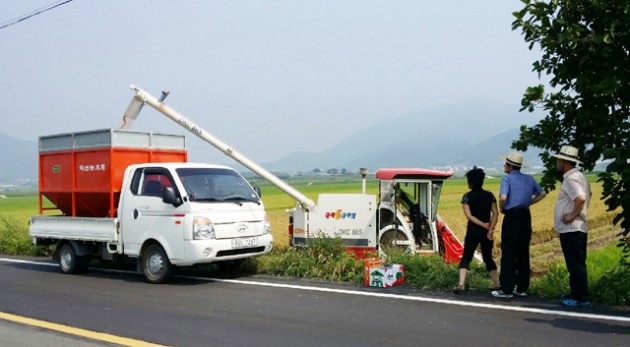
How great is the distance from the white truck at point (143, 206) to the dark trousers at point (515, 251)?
4.27 m

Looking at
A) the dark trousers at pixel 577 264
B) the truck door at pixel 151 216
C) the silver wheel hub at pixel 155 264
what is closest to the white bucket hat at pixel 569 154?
the dark trousers at pixel 577 264

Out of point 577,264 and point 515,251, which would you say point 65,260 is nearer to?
point 515,251

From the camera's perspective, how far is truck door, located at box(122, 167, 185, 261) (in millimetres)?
10086

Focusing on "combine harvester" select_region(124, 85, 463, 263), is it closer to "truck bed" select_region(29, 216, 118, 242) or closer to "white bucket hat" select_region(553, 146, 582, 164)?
"truck bed" select_region(29, 216, 118, 242)

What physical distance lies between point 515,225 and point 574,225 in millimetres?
823

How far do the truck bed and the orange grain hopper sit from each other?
0.31 meters

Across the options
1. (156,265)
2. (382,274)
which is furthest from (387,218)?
(156,265)

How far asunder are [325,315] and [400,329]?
1.12 meters

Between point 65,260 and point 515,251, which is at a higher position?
point 515,251

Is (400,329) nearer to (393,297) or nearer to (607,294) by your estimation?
(393,297)

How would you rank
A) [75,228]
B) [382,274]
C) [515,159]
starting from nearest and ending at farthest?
1. [515,159]
2. [382,274]
3. [75,228]

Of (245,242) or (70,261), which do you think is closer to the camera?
(245,242)

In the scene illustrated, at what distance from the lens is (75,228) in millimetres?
11828

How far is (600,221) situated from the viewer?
2542cm
